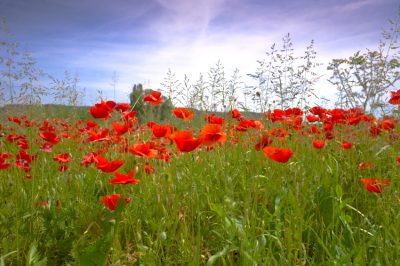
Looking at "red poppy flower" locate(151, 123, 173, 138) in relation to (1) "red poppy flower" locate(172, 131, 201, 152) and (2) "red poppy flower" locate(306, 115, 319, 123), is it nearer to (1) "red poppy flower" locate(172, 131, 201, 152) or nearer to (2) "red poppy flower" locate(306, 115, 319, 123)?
(1) "red poppy flower" locate(172, 131, 201, 152)

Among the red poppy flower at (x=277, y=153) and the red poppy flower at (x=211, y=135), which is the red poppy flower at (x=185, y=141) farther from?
the red poppy flower at (x=277, y=153)

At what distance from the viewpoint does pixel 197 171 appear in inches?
94.2

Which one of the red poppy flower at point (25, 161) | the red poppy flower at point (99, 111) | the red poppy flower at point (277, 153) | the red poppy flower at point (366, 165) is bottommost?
the red poppy flower at point (366, 165)

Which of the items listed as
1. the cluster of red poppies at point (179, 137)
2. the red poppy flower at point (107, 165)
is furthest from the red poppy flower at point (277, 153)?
the red poppy flower at point (107, 165)

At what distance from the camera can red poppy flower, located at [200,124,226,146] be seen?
5.19ft

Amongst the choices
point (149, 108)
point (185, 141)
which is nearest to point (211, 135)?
point (185, 141)

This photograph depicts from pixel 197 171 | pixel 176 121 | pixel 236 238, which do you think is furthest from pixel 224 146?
pixel 236 238

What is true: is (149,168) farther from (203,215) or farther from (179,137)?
(179,137)

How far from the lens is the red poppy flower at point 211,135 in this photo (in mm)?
1582

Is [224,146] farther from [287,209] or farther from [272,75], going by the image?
[272,75]

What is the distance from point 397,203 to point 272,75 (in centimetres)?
221

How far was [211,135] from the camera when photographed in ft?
5.23

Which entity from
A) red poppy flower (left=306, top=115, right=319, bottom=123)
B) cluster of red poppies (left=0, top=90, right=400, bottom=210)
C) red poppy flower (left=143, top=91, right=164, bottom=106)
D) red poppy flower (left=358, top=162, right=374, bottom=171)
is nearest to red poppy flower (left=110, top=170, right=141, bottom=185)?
cluster of red poppies (left=0, top=90, right=400, bottom=210)

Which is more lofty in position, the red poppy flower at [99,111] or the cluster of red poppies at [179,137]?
the red poppy flower at [99,111]
